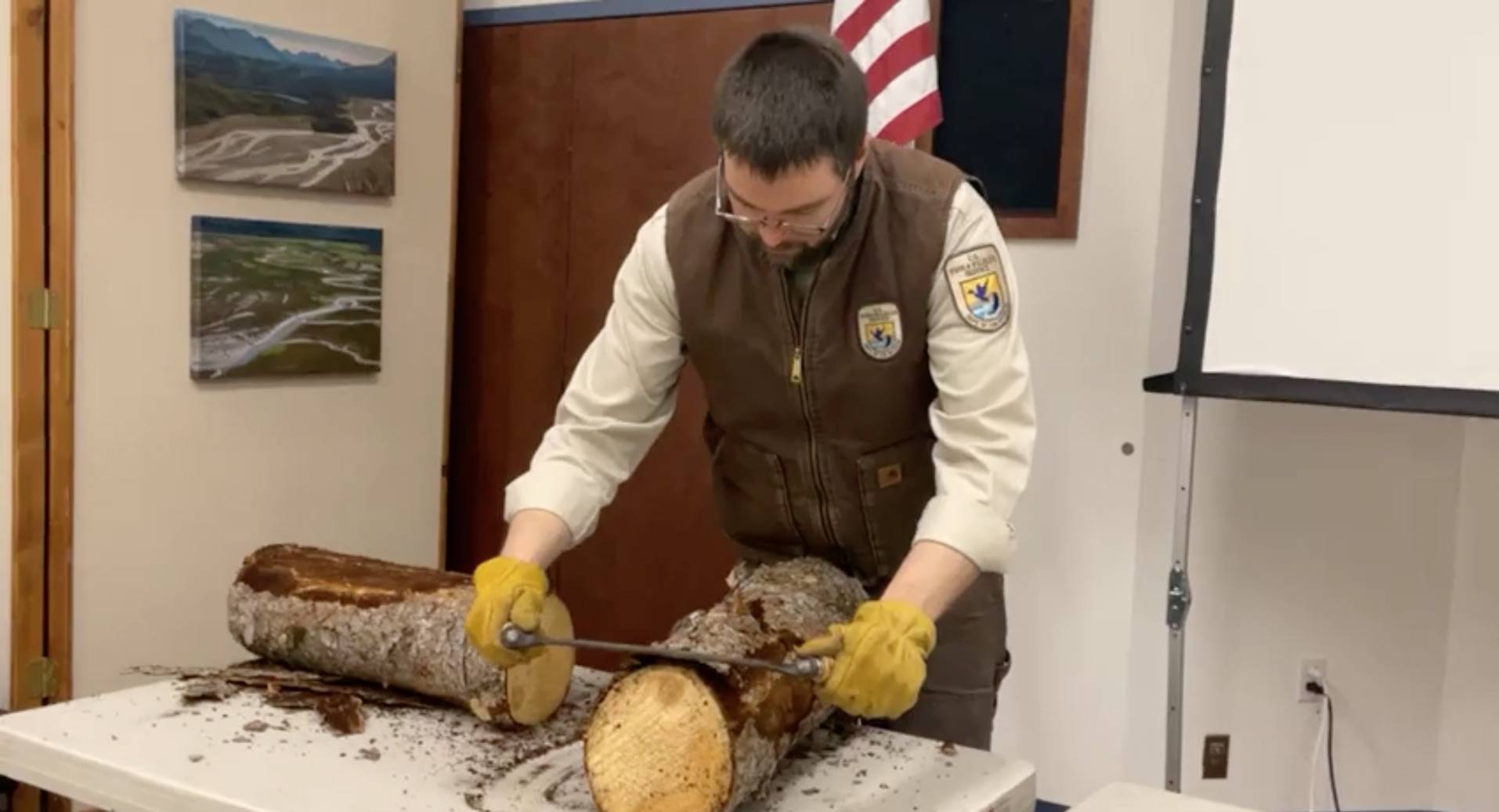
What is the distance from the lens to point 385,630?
6.18ft

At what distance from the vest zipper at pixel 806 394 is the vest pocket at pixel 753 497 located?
0.05 metres

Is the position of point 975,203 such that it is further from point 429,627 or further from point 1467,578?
point 1467,578

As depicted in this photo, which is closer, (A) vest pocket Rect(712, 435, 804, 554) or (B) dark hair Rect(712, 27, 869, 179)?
(B) dark hair Rect(712, 27, 869, 179)

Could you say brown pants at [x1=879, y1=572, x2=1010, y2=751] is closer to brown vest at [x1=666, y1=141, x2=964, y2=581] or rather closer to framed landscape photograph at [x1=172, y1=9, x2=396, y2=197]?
brown vest at [x1=666, y1=141, x2=964, y2=581]

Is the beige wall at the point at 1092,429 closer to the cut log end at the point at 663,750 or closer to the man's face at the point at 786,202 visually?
the man's face at the point at 786,202

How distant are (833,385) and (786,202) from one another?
11.9 inches

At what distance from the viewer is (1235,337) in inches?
89.7

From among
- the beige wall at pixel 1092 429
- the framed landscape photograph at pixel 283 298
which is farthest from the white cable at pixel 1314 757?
the framed landscape photograph at pixel 283 298

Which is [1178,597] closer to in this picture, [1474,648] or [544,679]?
[1474,648]

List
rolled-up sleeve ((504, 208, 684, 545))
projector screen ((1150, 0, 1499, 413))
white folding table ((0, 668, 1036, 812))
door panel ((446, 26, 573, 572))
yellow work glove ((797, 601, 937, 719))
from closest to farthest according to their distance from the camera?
yellow work glove ((797, 601, 937, 719))
white folding table ((0, 668, 1036, 812))
rolled-up sleeve ((504, 208, 684, 545))
projector screen ((1150, 0, 1499, 413))
door panel ((446, 26, 573, 572))

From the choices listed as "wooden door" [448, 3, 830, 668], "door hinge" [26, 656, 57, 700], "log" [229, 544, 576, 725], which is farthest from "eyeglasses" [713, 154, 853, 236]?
"door hinge" [26, 656, 57, 700]

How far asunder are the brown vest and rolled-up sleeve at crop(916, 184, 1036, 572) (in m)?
0.03

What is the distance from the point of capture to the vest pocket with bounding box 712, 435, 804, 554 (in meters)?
1.76

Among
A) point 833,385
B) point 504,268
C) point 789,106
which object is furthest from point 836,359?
point 504,268
